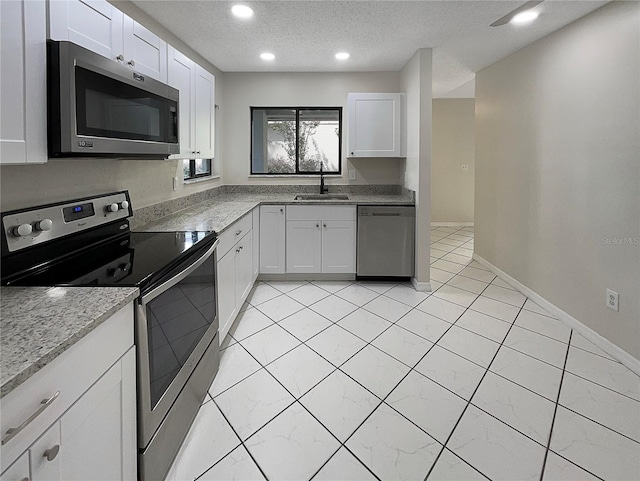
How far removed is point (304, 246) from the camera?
12.9 feet

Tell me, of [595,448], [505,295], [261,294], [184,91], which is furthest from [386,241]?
[595,448]

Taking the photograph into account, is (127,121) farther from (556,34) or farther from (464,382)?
(556,34)

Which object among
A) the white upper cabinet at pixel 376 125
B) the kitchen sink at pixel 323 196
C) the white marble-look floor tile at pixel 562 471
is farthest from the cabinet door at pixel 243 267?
the white marble-look floor tile at pixel 562 471

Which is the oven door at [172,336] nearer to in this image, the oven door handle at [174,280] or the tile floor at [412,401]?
the oven door handle at [174,280]

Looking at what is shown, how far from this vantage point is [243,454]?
1.61 m

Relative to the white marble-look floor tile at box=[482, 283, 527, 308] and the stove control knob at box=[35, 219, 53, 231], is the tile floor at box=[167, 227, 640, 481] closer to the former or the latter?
the white marble-look floor tile at box=[482, 283, 527, 308]

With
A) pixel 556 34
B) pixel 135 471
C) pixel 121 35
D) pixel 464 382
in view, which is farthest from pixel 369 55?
pixel 135 471

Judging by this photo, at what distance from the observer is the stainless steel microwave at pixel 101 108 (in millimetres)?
1271

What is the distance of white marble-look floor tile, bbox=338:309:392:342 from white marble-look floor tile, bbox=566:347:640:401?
124cm

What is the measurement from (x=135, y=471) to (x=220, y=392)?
2.67 ft

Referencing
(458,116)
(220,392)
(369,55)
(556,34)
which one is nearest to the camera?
(220,392)

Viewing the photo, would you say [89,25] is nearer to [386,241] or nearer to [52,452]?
[52,452]

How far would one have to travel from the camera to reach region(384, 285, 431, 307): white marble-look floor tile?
11.3 ft

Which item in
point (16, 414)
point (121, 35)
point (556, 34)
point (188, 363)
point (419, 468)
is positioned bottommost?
point (419, 468)
